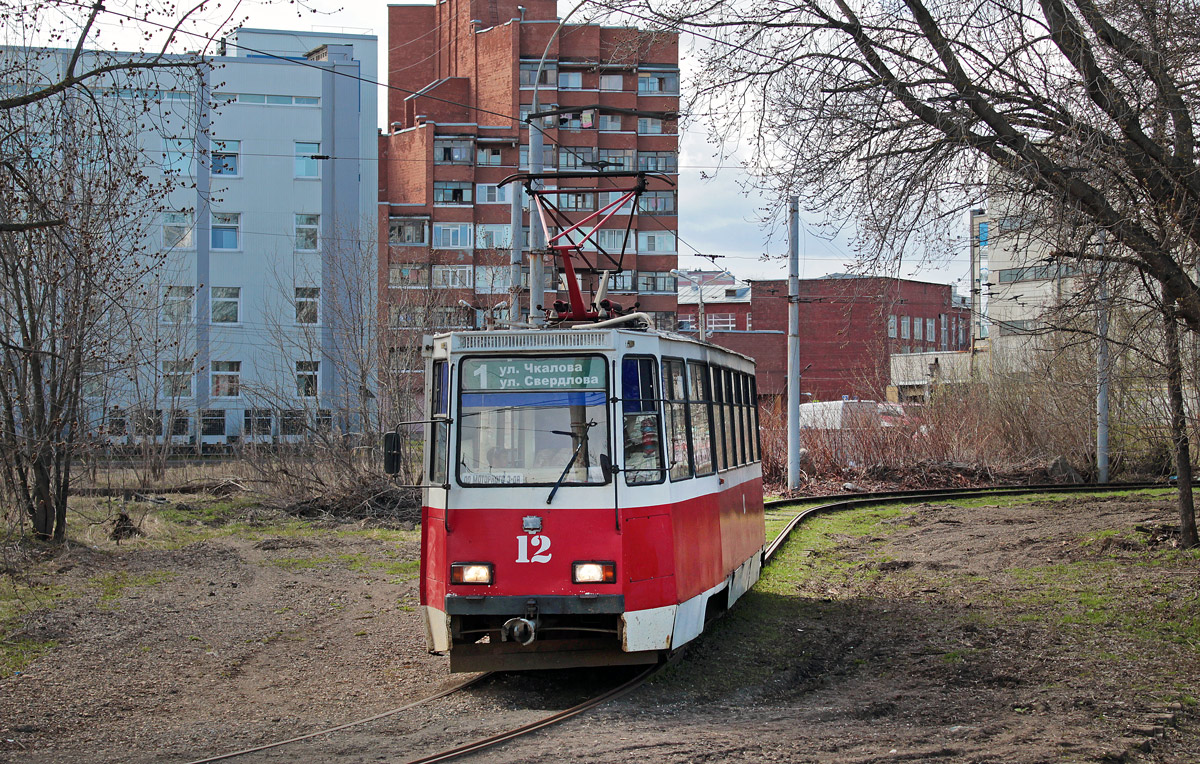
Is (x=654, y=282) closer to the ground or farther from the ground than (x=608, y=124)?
closer to the ground

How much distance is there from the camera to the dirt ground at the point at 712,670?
22.2 ft

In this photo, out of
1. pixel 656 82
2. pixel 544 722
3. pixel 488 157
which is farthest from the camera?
pixel 656 82

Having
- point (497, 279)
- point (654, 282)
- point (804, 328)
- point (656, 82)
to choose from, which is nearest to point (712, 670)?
point (497, 279)

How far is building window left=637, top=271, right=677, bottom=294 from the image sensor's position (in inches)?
2383

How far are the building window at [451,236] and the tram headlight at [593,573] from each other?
170ft

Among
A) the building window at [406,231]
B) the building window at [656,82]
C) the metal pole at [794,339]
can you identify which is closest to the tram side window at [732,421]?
the metal pole at [794,339]

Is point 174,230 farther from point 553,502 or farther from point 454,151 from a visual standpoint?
point 553,502

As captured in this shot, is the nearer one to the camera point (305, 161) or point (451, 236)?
point (305, 161)

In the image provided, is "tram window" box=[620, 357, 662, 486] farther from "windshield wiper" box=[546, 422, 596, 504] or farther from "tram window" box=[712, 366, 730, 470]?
"tram window" box=[712, 366, 730, 470]

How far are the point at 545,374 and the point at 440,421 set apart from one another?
2.85 ft

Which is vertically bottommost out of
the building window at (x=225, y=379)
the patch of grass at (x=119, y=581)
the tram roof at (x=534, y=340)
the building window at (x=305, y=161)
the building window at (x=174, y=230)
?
the patch of grass at (x=119, y=581)

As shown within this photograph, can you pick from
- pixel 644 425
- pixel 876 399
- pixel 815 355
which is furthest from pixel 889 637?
pixel 815 355

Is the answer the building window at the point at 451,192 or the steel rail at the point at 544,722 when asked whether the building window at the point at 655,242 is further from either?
the steel rail at the point at 544,722

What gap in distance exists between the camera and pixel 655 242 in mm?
61000
